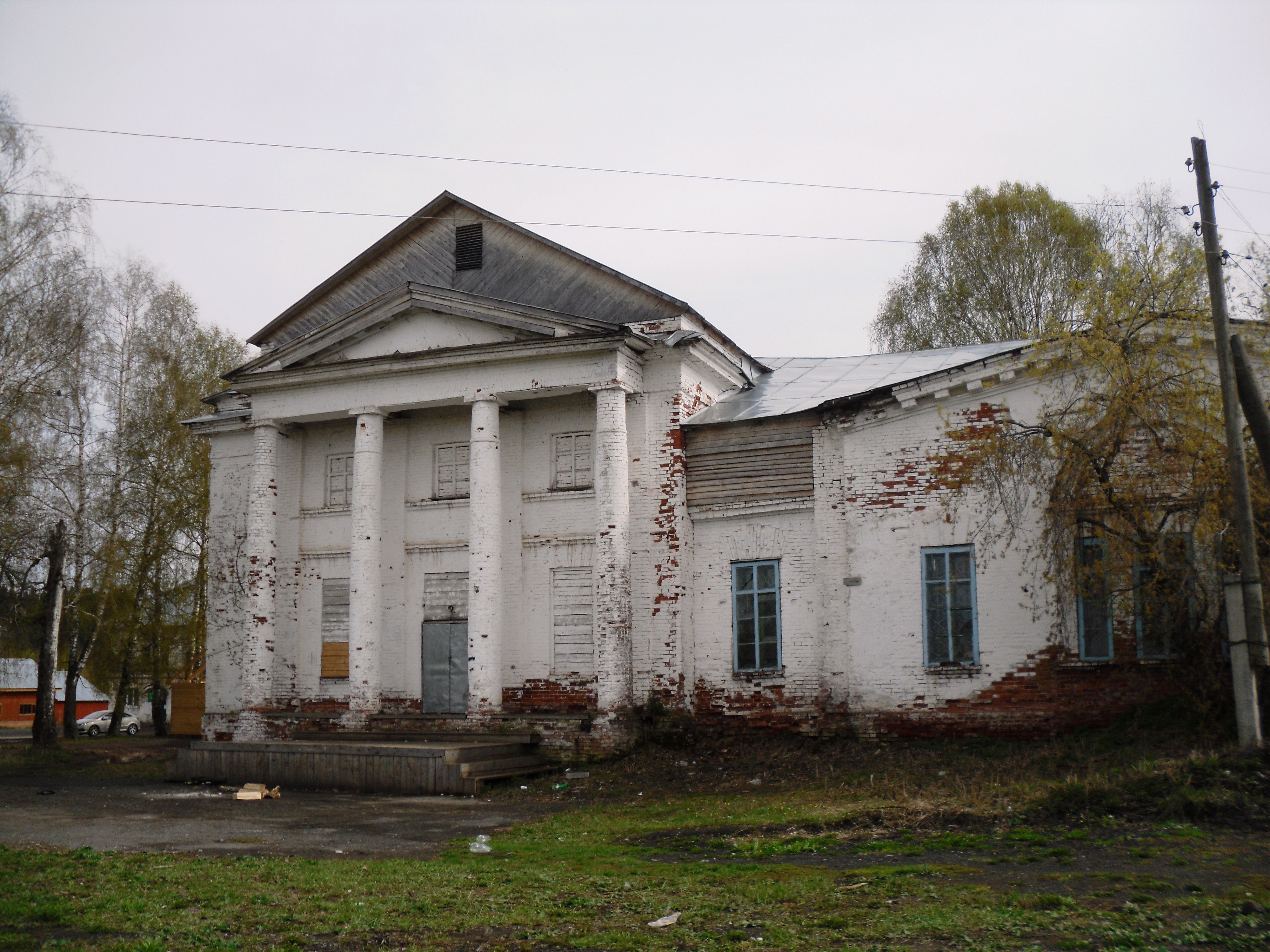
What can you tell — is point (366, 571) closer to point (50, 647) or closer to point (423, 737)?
point (423, 737)

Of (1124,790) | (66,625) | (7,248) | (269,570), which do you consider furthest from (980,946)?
(66,625)

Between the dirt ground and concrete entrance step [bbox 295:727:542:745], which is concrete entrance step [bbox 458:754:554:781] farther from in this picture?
the dirt ground

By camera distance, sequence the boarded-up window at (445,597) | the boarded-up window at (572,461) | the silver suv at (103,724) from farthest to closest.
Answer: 1. the silver suv at (103,724)
2. the boarded-up window at (445,597)
3. the boarded-up window at (572,461)

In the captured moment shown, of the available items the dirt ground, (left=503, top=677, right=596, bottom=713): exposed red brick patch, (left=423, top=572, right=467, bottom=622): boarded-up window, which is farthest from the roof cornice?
the dirt ground

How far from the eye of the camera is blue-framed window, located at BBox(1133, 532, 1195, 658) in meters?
13.0

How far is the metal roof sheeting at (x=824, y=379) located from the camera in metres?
19.5

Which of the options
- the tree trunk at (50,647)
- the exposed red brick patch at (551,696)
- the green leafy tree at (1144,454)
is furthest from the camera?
the tree trunk at (50,647)

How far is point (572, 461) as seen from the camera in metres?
20.7

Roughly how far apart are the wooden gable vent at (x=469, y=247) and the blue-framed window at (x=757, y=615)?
28.3 feet

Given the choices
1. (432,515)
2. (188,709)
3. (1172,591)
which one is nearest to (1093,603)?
(1172,591)

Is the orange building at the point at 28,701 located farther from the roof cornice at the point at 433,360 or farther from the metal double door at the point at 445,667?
the metal double door at the point at 445,667

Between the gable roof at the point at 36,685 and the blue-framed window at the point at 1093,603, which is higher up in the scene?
the blue-framed window at the point at 1093,603

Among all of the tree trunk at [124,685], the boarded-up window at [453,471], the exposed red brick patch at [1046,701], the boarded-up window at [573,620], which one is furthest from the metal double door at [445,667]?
the tree trunk at [124,685]

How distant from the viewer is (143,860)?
9570 millimetres
